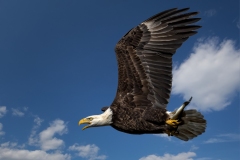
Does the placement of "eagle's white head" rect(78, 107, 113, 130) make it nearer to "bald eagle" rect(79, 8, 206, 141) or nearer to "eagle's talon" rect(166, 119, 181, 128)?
"bald eagle" rect(79, 8, 206, 141)

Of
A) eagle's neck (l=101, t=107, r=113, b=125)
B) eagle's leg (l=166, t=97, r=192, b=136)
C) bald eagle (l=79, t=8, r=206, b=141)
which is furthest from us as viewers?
eagle's neck (l=101, t=107, r=113, b=125)


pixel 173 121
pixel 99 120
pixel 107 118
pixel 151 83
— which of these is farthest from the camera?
pixel 151 83

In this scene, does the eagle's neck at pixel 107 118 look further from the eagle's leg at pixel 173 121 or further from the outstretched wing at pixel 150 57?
the eagle's leg at pixel 173 121

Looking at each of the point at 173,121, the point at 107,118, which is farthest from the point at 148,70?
the point at 107,118

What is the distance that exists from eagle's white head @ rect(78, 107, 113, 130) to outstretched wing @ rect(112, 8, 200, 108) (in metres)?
0.35

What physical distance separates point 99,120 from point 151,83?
1615 mm

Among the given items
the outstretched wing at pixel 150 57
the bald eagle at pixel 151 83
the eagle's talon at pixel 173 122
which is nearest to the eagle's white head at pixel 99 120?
the bald eagle at pixel 151 83

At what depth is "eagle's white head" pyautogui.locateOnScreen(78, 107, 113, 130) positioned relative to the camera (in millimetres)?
5902

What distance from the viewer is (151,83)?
6.35m

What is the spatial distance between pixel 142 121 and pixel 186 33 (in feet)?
8.83

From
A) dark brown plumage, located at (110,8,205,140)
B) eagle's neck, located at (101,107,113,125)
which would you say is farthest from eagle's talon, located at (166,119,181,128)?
eagle's neck, located at (101,107,113,125)

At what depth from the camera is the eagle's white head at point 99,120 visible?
5902mm

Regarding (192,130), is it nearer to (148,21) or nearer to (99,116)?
(99,116)

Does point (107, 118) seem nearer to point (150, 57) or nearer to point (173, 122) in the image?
point (173, 122)
